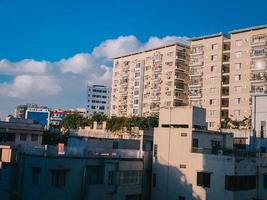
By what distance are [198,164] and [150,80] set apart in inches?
2678

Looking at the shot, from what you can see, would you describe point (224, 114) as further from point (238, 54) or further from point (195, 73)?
point (238, 54)

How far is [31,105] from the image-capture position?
619 feet

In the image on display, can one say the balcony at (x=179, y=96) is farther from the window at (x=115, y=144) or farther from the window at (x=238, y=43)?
the window at (x=115, y=144)

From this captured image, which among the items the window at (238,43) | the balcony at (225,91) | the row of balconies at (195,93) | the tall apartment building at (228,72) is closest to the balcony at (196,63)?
the tall apartment building at (228,72)

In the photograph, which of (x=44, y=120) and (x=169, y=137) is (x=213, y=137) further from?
(x=44, y=120)

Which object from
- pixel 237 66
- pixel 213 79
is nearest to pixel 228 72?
pixel 237 66

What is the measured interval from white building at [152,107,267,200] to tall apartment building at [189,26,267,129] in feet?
132

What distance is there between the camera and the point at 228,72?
84500 mm

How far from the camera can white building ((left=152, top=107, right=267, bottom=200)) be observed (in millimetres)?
35719

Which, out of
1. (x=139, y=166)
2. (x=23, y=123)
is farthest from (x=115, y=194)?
(x=23, y=123)

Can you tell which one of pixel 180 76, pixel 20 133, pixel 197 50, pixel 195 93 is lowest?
pixel 20 133

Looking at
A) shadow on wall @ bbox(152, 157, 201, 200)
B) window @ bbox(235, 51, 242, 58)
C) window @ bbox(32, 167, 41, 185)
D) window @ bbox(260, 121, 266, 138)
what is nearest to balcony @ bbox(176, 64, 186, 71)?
window @ bbox(235, 51, 242, 58)

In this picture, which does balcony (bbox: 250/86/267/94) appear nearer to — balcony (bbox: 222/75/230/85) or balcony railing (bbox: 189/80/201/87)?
balcony (bbox: 222/75/230/85)

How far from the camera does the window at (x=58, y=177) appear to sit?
32.2 meters
